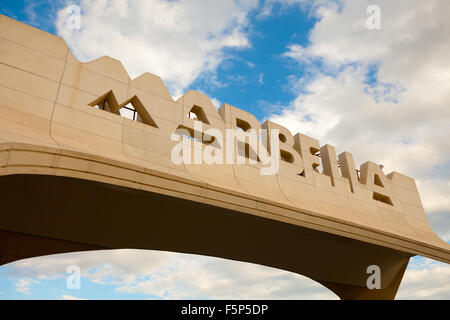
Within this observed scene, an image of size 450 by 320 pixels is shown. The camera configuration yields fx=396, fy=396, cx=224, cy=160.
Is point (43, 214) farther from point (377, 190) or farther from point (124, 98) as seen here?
point (377, 190)

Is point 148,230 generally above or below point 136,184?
above

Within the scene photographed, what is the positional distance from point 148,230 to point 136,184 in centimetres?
537

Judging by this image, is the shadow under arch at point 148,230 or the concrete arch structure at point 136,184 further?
the shadow under arch at point 148,230

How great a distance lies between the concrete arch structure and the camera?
10.8 metres

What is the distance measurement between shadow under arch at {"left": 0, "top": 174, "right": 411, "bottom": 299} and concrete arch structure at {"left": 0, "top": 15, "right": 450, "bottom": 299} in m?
0.05

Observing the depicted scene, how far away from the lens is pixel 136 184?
10453mm

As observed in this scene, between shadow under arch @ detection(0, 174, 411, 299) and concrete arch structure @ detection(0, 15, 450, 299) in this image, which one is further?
shadow under arch @ detection(0, 174, 411, 299)

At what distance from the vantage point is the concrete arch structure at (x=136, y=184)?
1075 cm

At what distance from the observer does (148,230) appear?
15.4 metres

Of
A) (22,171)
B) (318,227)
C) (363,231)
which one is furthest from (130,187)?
(363,231)

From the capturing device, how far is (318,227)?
14.1m

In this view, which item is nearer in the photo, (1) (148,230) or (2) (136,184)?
(2) (136,184)

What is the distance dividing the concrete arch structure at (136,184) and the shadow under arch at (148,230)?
5cm

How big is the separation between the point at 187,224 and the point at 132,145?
4.09 metres
